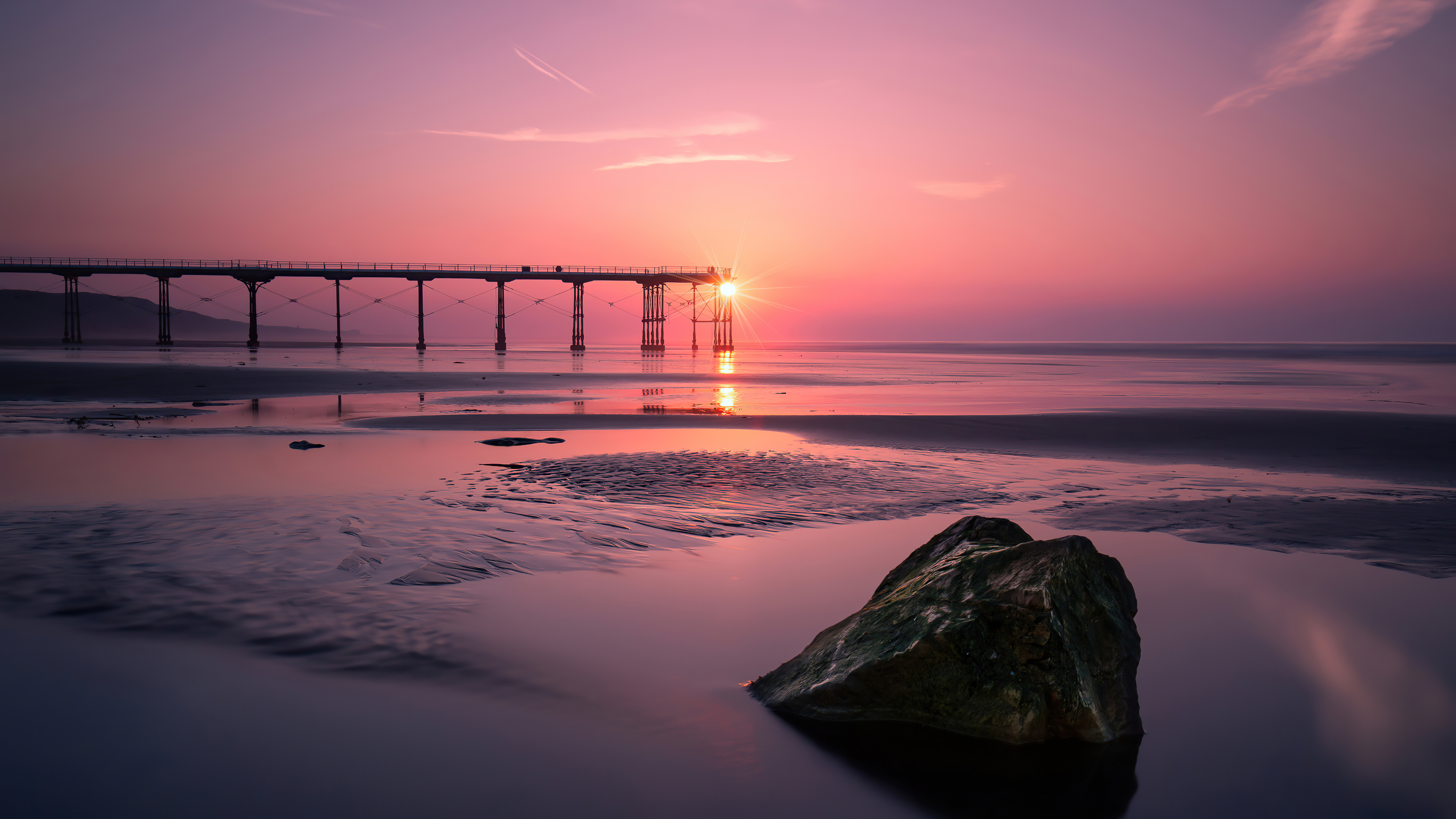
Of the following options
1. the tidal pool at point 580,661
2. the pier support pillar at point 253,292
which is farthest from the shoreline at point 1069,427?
the pier support pillar at point 253,292

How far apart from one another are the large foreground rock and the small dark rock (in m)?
10.2

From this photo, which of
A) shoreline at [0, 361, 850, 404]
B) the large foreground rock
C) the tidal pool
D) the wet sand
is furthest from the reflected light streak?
the wet sand

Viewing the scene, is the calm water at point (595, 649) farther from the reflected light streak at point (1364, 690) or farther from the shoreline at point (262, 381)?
the shoreline at point (262, 381)

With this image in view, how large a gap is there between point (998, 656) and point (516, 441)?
11.4 metres

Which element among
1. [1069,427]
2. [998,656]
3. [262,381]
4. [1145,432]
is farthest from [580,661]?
[262,381]

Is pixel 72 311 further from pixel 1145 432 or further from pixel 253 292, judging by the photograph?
pixel 1145 432

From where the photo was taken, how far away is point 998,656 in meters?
3.59

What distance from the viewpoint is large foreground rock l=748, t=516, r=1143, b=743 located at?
3.55m

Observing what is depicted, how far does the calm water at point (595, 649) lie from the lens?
3.32m

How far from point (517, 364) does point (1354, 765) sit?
51014 millimetres

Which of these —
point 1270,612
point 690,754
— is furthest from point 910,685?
point 1270,612

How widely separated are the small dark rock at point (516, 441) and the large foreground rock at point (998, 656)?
1022 centimetres

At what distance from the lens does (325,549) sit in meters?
6.70

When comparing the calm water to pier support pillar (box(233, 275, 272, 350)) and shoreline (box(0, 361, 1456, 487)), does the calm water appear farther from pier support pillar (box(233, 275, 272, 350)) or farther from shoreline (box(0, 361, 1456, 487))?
pier support pillar (box(233, 275, 272, 350))
